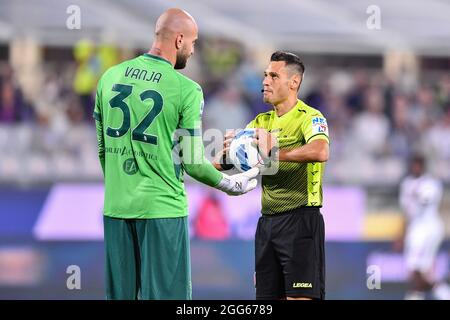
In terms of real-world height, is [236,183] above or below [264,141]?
below

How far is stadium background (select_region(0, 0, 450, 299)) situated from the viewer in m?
12.0

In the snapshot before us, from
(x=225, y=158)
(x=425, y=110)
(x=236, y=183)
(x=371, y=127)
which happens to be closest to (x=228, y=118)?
(x=371, y=127)

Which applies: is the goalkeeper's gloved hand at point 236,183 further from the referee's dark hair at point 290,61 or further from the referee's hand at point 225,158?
the referee's dark hair at point 290,61

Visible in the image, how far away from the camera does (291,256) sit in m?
6.08

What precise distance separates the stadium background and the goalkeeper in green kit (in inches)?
259

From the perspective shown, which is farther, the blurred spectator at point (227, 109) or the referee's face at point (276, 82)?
the blurred spectator at point (227, 109)

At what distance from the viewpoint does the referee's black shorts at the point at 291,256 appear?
19.8 feet

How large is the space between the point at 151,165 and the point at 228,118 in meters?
7.07

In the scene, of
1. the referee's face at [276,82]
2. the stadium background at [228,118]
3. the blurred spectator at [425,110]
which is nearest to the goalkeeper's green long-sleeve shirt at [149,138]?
the referee's face at [276,82]

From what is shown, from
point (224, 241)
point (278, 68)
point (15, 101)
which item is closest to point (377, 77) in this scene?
point (224, 241)

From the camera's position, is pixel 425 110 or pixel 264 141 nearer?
pixel 264 141

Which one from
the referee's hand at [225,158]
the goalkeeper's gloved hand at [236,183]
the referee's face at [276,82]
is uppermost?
the referee's face at [276,82]

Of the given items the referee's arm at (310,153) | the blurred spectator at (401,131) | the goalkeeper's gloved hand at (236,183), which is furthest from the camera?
the blurred spectator at (401,131)

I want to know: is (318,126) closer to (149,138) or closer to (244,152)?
(244,152)
